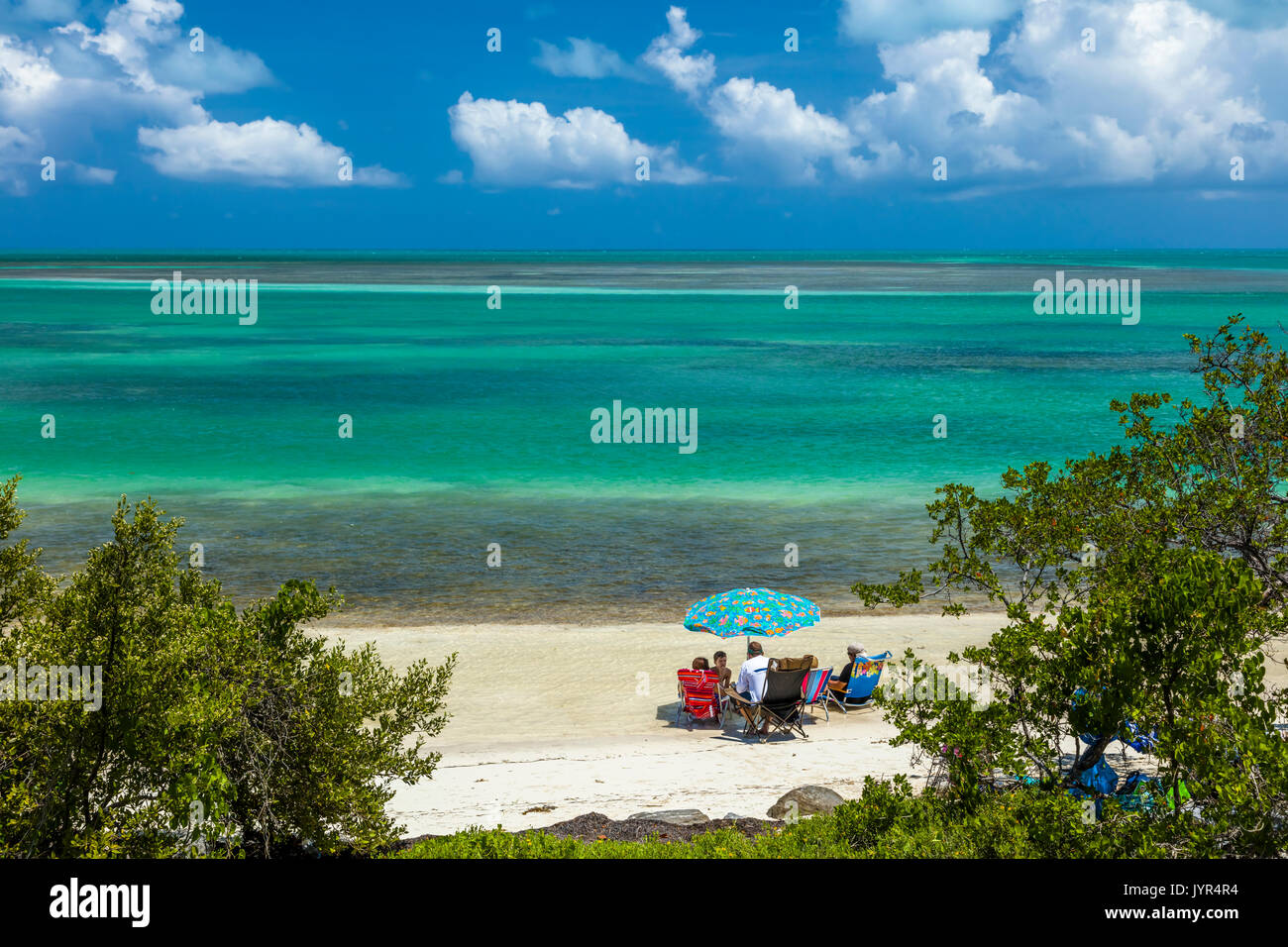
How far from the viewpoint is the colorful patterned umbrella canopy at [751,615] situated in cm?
1361

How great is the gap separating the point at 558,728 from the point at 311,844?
20.2 ft

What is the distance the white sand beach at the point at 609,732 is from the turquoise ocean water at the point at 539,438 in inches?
61.6

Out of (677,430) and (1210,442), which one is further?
(677,430)

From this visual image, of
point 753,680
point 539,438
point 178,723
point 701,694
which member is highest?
point 539,438

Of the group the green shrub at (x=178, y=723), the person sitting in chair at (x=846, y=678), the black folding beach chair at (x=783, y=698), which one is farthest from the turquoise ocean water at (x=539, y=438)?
the green shrub at (x=178, y=723)

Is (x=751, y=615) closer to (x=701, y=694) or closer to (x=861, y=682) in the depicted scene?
(x=701, y=694)

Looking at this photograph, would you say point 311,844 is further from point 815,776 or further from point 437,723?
point 815,776

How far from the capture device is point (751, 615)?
13.7 meters

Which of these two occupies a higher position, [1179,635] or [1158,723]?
[1179,635]

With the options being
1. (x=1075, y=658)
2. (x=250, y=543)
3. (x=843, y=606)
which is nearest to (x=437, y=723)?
(x=1075, y=658)

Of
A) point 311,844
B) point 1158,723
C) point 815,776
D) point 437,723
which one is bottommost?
point 815,776

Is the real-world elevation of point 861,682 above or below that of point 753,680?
below

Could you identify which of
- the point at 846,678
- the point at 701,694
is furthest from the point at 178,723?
the point at 846,678

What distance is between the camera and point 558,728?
1328 centimetres
